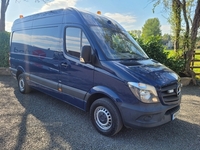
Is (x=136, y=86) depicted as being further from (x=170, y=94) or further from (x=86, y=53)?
(x=86, y=53)

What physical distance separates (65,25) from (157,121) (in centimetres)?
289

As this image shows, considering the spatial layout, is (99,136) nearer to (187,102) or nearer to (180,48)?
(187,102)

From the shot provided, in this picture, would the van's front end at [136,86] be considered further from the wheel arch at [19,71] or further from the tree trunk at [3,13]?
the tree trunk at [3,13]

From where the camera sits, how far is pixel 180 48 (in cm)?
820

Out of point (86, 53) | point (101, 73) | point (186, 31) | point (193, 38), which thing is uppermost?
point (186, 31)

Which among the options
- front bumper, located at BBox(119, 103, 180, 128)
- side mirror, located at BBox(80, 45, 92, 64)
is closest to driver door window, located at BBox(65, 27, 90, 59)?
side mirror, located at BBox(80, 45, 92, 64)

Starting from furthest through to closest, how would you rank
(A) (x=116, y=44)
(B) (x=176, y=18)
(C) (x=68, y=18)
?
1. (B) (x=176, y=18)
2. (C) (x=68, y=18)
3. (A) (x=116, y=44)

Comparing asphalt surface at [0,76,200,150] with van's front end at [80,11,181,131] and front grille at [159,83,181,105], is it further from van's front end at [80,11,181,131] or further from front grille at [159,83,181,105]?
front grille at [159,83,181,105]

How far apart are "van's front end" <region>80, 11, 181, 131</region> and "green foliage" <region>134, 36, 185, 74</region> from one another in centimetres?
439

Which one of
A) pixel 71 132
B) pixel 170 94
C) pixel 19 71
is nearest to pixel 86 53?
pixel 71 132

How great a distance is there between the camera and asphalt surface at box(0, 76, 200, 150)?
3.07 m

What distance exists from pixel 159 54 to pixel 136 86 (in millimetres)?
5388

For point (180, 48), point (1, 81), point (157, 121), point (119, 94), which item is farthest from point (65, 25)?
point (180, 48)

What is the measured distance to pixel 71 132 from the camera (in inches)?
137
